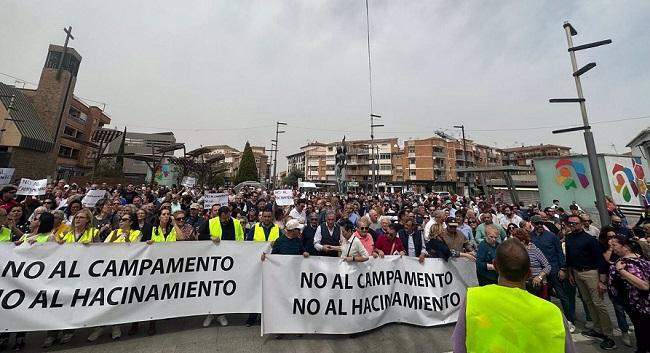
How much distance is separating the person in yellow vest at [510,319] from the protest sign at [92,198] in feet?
33.8

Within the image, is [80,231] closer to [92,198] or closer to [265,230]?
[265,230]

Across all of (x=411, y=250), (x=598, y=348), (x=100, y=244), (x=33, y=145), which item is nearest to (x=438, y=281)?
(x=411, y=250)

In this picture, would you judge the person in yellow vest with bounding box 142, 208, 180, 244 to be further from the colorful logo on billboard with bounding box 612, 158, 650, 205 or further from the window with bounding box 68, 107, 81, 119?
the window with bounding box 68, 107, 81, 119

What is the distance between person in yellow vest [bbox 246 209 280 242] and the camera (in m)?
5.16

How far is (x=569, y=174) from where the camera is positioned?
14.2m

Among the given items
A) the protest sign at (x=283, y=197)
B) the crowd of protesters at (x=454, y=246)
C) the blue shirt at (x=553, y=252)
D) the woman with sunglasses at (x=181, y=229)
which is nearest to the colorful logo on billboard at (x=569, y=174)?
the crowd of protesters at (x=454, y=246)

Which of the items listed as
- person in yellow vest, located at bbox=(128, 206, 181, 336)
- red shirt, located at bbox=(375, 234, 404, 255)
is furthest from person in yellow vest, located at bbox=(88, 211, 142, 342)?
red shirt, located at bbox=(375, 234, 404, 255)

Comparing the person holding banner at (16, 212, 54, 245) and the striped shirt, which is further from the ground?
the person holding banner at (16, 212, 54, 245)

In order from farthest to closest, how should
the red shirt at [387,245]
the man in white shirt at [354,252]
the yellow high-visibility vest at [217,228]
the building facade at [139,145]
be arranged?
the building facade at [139,145] < the red shirt at [387,245] < the yellow high-visibility vest at [217,228] < the man in white shirt at [354,252]

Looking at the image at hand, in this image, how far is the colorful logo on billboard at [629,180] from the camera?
14.2 metres

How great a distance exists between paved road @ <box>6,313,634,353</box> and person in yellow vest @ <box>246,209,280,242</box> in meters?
1.41

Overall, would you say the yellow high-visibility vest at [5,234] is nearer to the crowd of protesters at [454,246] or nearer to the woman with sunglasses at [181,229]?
the crowd of protesters at [454,246]

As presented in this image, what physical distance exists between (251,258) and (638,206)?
18683 mm

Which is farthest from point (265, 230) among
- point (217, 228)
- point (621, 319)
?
point (621, 319)
